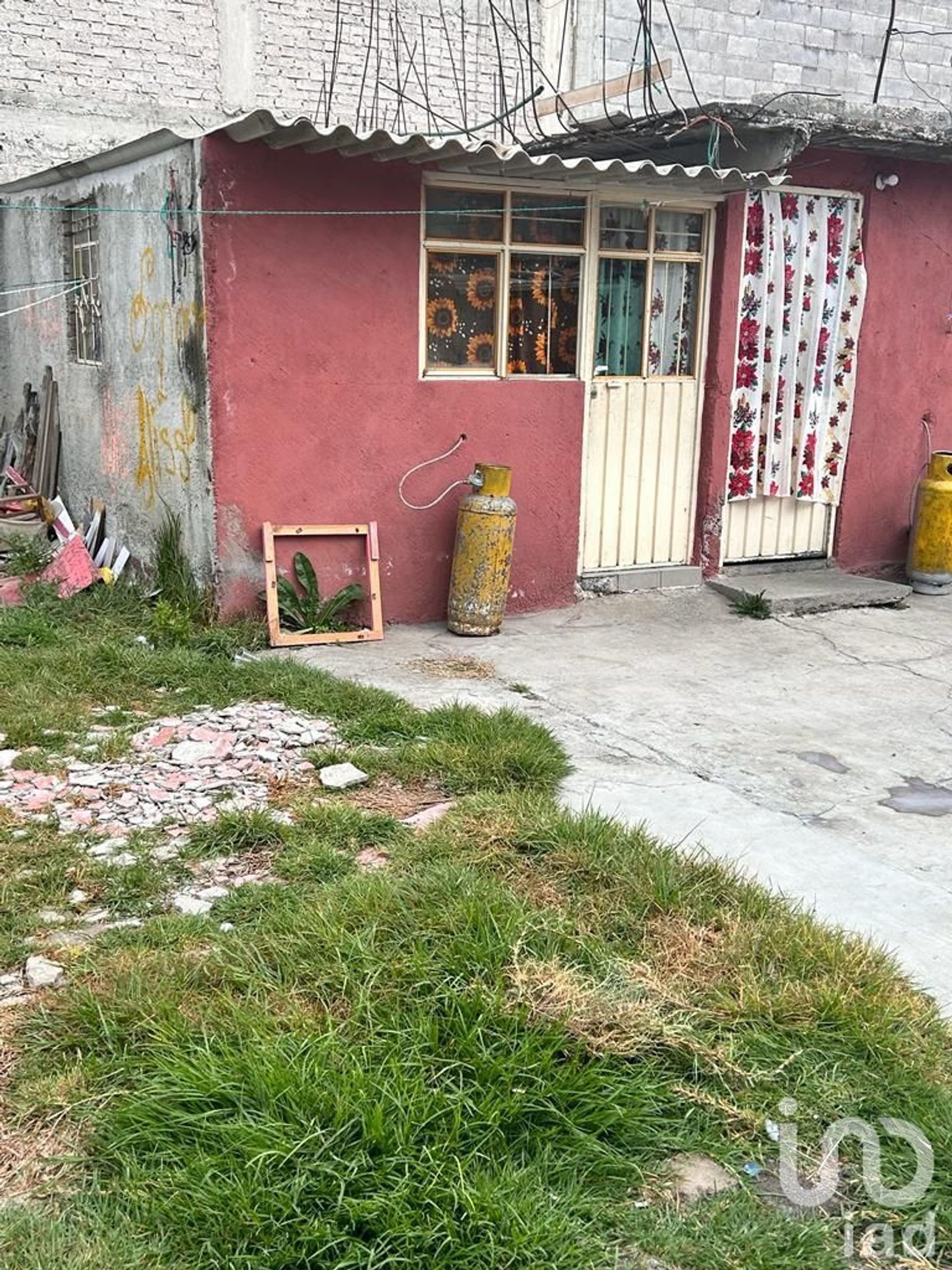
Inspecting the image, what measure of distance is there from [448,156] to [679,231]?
223 centimetres

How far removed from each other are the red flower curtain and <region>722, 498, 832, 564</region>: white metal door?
13 centimetres

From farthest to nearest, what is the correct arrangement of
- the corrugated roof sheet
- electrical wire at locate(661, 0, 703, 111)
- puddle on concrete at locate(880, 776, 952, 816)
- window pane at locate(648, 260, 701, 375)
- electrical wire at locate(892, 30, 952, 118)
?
electrical wire at locate(892, 30, 952, 118) < electrical wire at locate(661, 0, 703, 111) < window pane at locate(648, 260, 701, 375) < the corrugated roof sheet < puddle on concrete at locate(880, 776, 952, 816)

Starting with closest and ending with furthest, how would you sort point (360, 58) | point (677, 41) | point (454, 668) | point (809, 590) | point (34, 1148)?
1. point (34, 1148)
2. point (454, 668)
3. point (809, 590)
4. point (677, 41)
5. point (360, 58)

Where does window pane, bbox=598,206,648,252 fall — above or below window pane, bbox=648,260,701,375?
above

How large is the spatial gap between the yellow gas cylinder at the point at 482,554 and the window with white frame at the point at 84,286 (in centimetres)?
305

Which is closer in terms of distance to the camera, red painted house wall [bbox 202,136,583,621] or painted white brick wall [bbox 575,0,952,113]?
red painted house wall [bbox 202,136,583,621]

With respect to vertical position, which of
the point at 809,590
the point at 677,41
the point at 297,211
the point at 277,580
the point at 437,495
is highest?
the point at 677,41

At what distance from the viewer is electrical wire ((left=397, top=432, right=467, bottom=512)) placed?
7156 mm

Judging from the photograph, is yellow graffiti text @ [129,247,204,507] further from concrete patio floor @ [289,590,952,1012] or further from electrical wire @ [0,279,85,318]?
concrete patio floor @ [289,590,952,1012]

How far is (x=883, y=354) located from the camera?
344 inches

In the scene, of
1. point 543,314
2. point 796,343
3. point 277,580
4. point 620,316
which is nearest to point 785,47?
point 796,343

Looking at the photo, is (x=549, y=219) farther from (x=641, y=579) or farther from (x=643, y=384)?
(x=641, y=579)

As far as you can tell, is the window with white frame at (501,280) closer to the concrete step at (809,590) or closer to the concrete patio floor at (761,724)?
the concrete patio floor at (761,724)

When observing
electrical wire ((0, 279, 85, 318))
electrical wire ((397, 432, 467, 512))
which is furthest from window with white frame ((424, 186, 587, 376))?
electrical wire ((0, 279, 85, 318))
